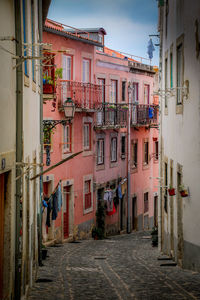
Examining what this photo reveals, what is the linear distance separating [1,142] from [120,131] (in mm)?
28196

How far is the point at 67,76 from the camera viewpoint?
92.1 ft

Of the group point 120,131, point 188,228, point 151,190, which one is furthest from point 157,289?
point 151,190

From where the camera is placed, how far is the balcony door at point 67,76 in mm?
27264

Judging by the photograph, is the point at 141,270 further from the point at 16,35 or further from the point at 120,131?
the point at 120,131

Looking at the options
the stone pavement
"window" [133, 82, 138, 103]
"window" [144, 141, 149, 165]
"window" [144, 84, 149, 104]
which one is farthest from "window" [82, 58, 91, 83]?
the stone pavement

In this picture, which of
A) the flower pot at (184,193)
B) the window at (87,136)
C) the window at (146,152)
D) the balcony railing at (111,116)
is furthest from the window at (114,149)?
the flower pot at (184,193)

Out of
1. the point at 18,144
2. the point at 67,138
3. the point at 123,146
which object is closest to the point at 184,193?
the point at 18,144

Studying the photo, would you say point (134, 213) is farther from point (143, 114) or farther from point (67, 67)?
point (67, 67)

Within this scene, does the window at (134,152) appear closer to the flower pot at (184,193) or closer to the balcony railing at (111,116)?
the balcony railing at (111,116)

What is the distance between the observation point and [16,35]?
8.70m

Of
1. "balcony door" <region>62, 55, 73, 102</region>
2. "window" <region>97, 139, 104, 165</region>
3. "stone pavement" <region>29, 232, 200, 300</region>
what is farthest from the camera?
"window" <region>97, 139, 104, 165</region>

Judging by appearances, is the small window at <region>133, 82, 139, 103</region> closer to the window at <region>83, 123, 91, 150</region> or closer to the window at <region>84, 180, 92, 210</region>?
the window at <region>83, 123, 91, 150</region>

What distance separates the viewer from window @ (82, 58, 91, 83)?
30.0 metres

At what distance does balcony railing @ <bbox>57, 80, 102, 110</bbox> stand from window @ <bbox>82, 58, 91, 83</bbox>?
1.57 feet
